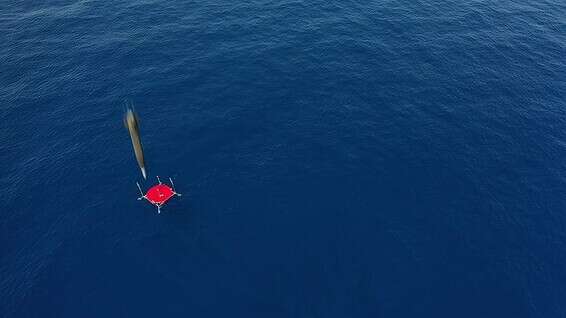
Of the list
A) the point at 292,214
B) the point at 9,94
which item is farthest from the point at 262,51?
the point at 9,94

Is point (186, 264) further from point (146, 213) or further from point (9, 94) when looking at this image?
point (9, 94)

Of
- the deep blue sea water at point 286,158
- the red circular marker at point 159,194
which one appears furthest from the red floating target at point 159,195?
the deep blue sea water at point 286,158

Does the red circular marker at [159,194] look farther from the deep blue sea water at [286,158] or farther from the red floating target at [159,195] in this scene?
the deep blue sea water at [286,158]

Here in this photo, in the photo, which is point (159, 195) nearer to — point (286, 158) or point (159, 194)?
point (159, 194)

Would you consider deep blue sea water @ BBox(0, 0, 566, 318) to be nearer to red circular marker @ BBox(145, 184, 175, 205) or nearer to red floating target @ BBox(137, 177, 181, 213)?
red floating target @ BBox(137, 177, 181, 213)

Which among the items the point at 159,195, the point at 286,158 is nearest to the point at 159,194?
the point at 159,195

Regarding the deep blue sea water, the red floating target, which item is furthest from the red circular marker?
the deep blue sea water

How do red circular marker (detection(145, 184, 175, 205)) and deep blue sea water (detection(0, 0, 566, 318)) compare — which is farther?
red circular marker (detection(145, 184, 175, 205))
